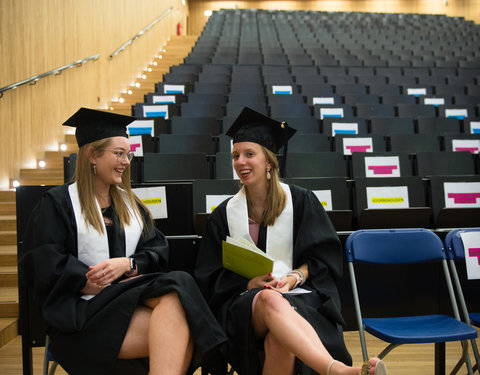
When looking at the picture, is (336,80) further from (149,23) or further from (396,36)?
(396,36)

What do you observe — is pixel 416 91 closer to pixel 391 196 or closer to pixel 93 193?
pixel 391 196

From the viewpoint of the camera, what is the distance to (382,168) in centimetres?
393

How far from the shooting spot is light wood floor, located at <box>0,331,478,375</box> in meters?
2.59

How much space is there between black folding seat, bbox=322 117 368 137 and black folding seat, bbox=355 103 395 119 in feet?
2.47

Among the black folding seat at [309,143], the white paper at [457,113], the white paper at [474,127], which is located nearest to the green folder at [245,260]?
the black folding seat at [309,143]

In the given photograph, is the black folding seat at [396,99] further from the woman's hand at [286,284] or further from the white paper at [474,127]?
the woman's hand at [286,284]

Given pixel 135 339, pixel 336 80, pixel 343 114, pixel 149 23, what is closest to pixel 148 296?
pixel 135 339

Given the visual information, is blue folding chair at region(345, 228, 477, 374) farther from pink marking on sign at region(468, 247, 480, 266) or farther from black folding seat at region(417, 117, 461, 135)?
black folding seat at region(417, 117, 461, 135)

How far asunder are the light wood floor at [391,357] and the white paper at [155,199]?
939mm

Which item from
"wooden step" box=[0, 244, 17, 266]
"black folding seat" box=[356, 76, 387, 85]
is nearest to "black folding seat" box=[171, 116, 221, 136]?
"wooden step" box=[0, 244, 17, 266]

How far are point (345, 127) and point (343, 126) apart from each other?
0.02 meters

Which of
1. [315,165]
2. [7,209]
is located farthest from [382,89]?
[7,209]

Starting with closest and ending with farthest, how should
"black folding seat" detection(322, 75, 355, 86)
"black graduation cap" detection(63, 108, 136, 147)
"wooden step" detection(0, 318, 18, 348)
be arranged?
"black graduation cap" detection(63, 108, 136, 147) → "wooden step" detection(0, 318, 18, 348) → "black folding seat" detection(322, 75, 355, 86)

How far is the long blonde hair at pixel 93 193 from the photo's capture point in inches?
82.8
